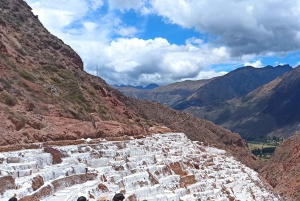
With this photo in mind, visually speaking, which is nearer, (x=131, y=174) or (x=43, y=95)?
(x=131, y=174)

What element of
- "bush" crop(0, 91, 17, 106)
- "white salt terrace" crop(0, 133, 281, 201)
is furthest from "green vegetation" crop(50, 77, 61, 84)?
"white salt terrace" crop(0, 133, 281, 201)

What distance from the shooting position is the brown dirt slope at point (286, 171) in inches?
2438

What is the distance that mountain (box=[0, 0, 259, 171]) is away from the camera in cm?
3409

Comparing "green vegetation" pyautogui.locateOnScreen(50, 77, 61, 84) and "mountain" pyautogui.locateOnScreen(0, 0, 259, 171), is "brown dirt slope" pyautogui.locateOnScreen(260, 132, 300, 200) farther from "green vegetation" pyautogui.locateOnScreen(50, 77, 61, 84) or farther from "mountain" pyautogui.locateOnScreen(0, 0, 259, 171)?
"green vegetation" pyautogui.locateOnScreen(50, 77, 61, 84)

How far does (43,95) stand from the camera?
49062mm

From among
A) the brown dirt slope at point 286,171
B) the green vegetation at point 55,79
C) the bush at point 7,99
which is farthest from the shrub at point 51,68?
the brown dirt slope at point 286,171

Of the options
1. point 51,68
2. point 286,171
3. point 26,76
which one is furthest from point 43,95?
point 286,171

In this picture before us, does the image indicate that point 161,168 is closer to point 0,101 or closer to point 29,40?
point 0,101

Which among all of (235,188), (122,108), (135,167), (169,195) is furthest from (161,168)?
(122,108)

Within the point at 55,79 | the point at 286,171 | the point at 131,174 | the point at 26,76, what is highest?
the point at 55,79

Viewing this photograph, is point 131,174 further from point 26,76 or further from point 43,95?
point 26,76

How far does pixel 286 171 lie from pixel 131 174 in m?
56.5

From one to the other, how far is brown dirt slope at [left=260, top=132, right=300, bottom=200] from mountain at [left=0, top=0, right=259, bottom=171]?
2245 cm

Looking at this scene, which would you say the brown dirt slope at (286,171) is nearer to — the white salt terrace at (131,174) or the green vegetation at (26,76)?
the white salt terrace at (131,174)
